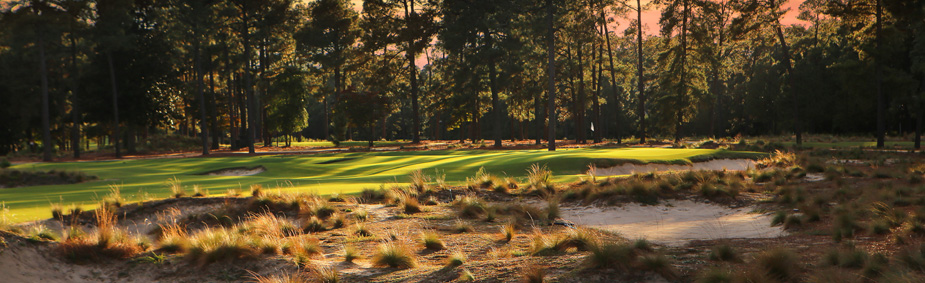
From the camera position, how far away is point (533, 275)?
Result: 589cm

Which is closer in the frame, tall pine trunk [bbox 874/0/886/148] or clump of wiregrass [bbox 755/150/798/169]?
clump of wiregrass [bbox 755/150/798/169]

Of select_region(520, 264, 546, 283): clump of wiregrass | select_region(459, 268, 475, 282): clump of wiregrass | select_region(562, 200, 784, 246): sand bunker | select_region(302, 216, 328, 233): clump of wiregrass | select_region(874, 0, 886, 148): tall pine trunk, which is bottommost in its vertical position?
select_region(562, 200, 784, 246): sand bunker

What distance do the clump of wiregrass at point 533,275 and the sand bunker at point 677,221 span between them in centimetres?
313

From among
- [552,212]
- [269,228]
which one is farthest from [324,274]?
[552,212]

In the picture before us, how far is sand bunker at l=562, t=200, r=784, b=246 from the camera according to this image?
31.1 ft

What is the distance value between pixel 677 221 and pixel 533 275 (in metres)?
6.54

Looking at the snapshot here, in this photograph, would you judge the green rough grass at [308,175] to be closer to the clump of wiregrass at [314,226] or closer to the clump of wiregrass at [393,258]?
the clump of wiregrass at [314,226]

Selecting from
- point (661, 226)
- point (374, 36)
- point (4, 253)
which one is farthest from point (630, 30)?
point (4, 253)

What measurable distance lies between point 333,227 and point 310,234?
2.56 ft

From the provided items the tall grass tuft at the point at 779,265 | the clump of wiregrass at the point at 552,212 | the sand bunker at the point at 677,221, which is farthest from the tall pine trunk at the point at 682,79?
the tall grass tuft at the point at 779,265

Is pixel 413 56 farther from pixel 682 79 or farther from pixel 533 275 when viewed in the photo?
pixel 533 275

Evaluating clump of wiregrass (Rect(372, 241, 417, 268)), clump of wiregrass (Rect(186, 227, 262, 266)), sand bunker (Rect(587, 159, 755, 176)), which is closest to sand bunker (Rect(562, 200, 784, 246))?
clump of wiregrass (Rect(372, 241, 417, 268))

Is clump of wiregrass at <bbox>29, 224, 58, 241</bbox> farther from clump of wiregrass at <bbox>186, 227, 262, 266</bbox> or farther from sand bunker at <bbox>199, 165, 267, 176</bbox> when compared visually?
sand bunker at <bbox>199, 165, 267, 176</bbox>

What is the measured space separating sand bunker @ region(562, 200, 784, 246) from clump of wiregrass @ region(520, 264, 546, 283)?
313cm
